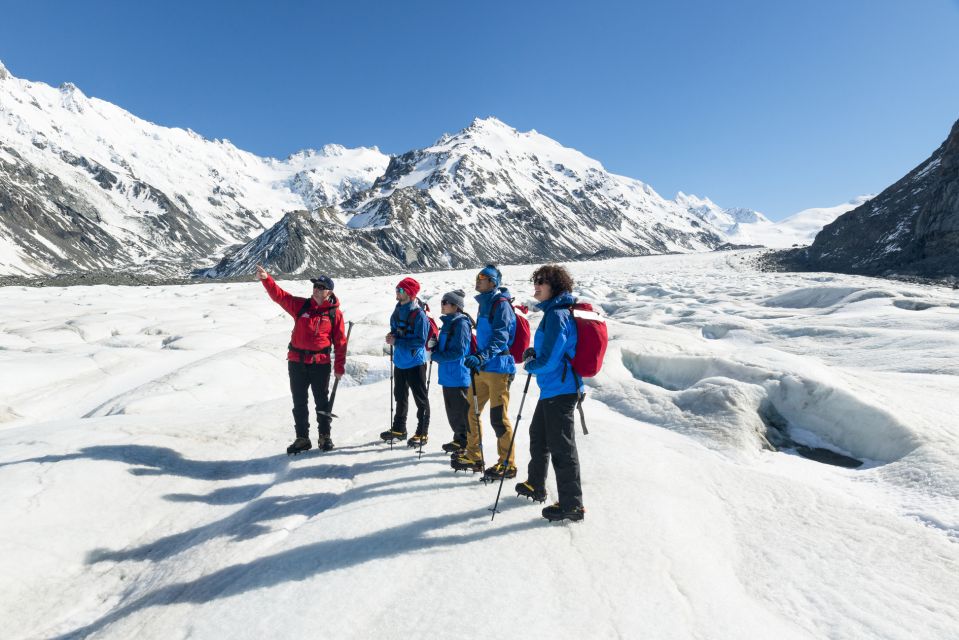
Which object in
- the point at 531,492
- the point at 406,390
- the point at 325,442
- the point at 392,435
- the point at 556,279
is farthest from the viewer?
the point at 406,390

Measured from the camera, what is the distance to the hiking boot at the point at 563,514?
4.53 metres

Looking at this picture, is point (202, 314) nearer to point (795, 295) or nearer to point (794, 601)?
point (794, 601)

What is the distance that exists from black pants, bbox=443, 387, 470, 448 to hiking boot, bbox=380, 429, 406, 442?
1.05 metres

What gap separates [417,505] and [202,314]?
71.0 ft

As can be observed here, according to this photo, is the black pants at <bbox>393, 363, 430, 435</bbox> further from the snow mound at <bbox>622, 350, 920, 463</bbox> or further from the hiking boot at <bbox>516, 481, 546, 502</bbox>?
the snow mound at <bbox>622, 350, 920, 463</bbox>

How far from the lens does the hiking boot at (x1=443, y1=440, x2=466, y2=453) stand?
255 inches

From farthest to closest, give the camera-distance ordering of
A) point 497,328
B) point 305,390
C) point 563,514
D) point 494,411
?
point 305,390 → point 494,411 → point 497,328 → point 563,514

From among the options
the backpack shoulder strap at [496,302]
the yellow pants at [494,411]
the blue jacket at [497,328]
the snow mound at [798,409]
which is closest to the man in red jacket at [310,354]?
the yellow pants at [494,411]

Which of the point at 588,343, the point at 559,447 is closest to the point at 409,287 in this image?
the point at 588,343

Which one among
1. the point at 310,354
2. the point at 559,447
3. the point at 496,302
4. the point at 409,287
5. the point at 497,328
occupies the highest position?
the point at 409,287

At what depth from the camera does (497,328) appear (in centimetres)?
571

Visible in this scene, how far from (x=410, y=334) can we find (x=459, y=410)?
53.8 inches

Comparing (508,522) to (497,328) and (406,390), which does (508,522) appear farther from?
(406,390)

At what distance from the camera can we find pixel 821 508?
16.5 feet
